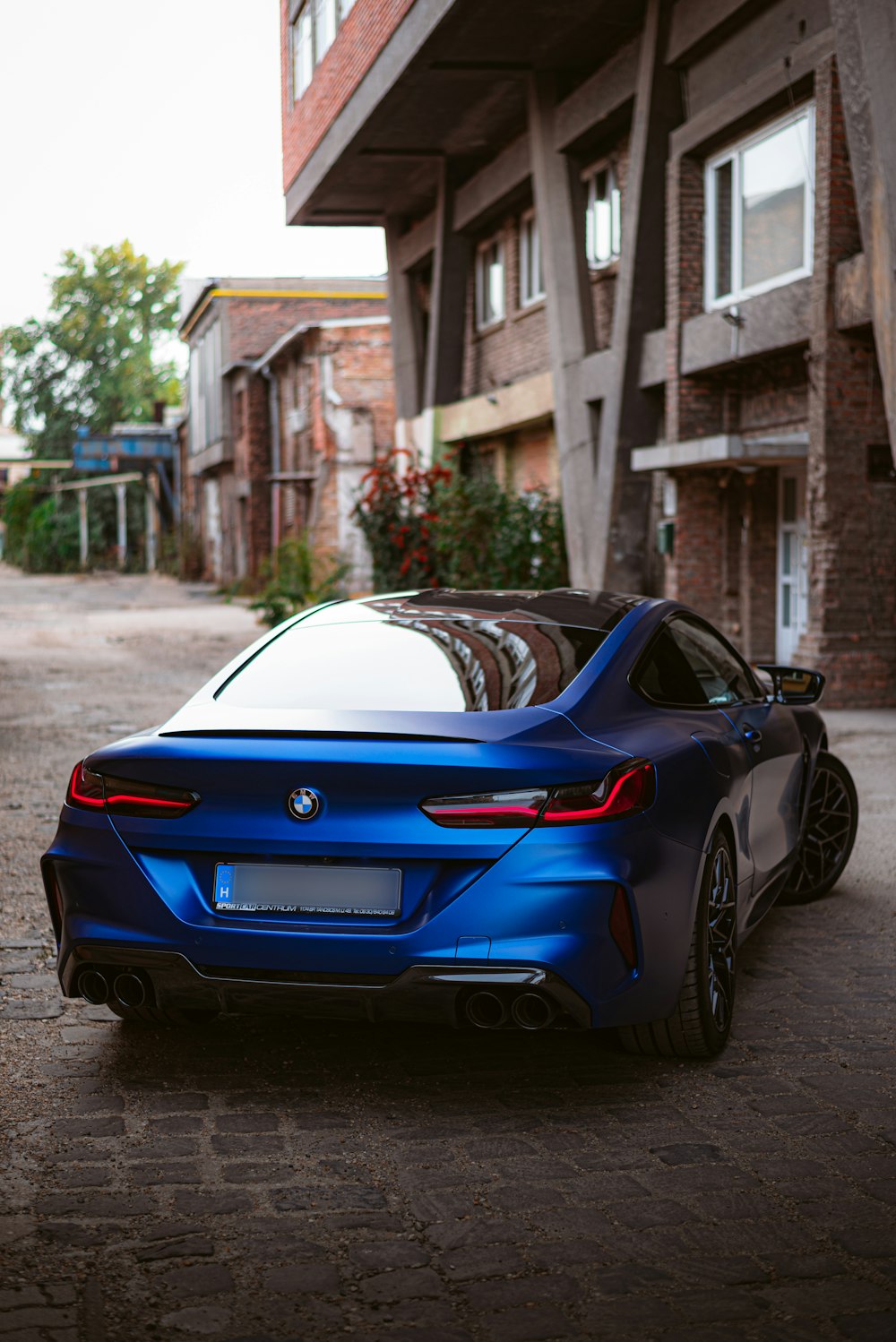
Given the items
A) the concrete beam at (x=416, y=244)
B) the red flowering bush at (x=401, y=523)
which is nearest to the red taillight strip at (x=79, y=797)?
the red flowering bush at (x=401, y=523)

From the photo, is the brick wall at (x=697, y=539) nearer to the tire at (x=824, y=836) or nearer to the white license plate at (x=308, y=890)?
the tire at (x=824, y=836)

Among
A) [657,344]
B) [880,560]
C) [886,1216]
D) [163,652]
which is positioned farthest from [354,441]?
[886,1216]

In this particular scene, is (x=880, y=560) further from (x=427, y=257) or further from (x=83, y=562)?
(x=83, y=562)

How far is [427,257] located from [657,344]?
35.1ft

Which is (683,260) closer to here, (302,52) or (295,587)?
(295,587)

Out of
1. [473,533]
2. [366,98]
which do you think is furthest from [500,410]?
[366,98]

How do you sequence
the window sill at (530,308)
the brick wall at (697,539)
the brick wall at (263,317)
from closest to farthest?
the brick wall at (697,539) < the window sill at (530,308) < the brick wall at (263,317)

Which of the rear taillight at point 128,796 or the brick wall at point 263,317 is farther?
the brick wall at point 263,317

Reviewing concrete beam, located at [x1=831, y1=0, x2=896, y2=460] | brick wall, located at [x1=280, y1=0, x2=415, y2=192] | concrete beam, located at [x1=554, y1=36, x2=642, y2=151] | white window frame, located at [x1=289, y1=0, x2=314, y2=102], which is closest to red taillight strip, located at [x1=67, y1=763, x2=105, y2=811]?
concrete beam, located at [x1=831, y1=0, x2=896, y2=460]

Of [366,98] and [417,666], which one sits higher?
[366,98]

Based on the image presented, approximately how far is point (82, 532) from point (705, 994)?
6155 cm

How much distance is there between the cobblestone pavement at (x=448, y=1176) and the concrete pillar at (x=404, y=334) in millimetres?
23187

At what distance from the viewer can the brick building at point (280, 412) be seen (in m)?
35.3

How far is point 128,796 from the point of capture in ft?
14.4
